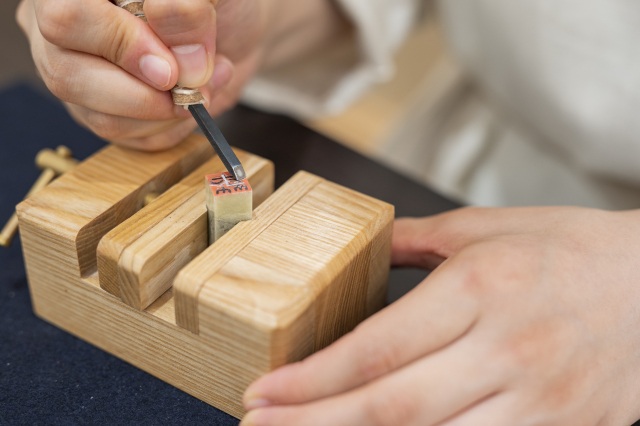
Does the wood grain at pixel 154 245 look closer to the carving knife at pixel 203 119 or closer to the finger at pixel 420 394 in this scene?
the carving knife at pixel 203 119

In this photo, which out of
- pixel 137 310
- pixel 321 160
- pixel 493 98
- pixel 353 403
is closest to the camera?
pixel 353 403

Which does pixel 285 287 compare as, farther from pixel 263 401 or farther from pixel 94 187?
pixel 94 187

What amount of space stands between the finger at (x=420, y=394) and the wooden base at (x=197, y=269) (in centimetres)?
6

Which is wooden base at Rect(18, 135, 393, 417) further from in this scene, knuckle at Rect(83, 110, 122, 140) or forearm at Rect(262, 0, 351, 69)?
forearm at Rect(262, 0, 351, 69)

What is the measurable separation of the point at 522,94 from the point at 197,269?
63 cm

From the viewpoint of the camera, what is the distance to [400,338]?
45 cm

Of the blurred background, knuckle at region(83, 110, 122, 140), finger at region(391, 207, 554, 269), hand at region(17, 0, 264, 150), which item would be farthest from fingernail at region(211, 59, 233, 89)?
the blurred background

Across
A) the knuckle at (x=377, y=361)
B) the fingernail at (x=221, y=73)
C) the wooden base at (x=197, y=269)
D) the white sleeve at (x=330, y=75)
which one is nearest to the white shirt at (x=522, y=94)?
the white sleeve at (x=330, y=75)

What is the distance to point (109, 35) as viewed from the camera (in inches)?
21.9

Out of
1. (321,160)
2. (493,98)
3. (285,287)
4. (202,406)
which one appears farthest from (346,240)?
(493,98)

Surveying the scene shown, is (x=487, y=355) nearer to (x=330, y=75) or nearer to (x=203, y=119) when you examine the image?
(x=203, y=119)

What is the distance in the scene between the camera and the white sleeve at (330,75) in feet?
3.41

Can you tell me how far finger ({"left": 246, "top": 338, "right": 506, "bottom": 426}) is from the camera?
1.43 ft

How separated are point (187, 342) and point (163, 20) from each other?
248 millimetres
